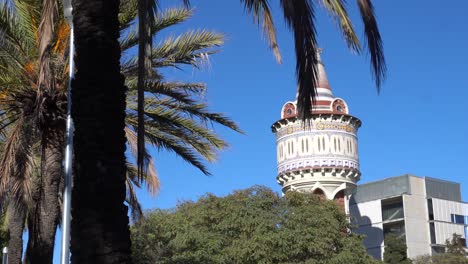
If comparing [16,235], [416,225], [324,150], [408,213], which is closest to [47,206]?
[16,235]

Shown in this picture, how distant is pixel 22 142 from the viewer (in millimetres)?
13703

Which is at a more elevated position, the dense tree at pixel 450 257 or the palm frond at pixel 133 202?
the dense tree at pixel 450 257

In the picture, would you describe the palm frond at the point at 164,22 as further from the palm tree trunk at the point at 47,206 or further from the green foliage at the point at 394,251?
the green foliage at the point at 394,251

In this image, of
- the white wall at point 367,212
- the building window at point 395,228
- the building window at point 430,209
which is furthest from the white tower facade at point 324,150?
the building window at point 430,209

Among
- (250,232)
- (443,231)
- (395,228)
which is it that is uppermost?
(395,228)

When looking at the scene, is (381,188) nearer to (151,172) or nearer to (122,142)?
(151,172)

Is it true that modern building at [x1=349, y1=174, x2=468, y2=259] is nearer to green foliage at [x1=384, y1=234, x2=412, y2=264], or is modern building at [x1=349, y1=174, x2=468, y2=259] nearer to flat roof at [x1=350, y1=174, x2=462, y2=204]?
flat roof at [x1=350, y1=174, x2=462, y2=204]

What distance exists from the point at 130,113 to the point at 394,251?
43612 millimetres

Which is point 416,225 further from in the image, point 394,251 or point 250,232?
point 250,232

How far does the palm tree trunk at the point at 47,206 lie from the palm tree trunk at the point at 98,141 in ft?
22.4

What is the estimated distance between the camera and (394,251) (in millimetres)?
55750

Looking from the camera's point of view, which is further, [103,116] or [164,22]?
[164,22]

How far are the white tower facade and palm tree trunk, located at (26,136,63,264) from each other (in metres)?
41.2

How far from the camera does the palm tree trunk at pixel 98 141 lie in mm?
6414
